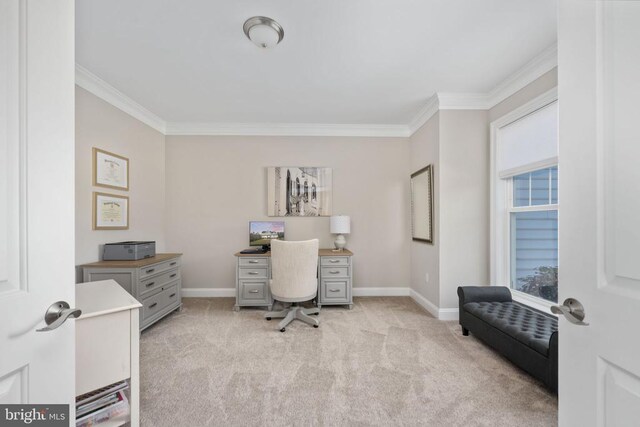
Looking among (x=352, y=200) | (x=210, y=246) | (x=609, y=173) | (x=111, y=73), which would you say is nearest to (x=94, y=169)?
(x=111, y=73)

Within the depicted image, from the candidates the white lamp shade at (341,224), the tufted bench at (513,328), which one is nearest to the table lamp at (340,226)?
the white lamp shade at (341,224)

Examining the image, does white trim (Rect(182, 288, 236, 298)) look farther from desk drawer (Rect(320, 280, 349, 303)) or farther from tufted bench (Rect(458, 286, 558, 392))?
tufted bench (Rect(458, 286, 558, 392))

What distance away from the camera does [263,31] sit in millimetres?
1938

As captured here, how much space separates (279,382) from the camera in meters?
1.90

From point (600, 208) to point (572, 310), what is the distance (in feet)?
0.95

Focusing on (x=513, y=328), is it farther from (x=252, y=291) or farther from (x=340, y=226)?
(x=252, y=291)

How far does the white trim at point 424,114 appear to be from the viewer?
313 cm

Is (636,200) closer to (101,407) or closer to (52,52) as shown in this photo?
(52,52)

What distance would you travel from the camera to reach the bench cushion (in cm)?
185

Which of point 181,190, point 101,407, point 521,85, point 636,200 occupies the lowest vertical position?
point 101,407

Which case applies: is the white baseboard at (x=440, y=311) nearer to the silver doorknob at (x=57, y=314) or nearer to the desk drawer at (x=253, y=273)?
the desk drawer at (x=253, y=273)

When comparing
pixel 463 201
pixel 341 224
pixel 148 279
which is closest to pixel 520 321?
pixel 463 201

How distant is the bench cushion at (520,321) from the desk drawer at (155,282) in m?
3.23

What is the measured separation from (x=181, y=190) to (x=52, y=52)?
11.3 ft
